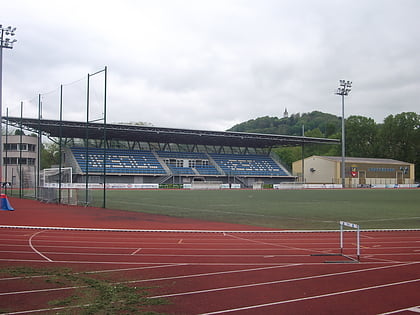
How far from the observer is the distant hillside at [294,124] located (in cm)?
13588

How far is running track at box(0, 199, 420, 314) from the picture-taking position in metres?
5.98

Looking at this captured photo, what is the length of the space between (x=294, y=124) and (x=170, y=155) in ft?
282

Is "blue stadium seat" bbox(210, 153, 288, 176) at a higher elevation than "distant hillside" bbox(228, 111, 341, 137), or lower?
lower

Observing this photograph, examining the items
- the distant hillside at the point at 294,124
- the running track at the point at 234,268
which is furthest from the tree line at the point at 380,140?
the running track at the point at 234,268

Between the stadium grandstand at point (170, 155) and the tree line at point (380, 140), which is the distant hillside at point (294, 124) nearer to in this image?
the tree line at point (380, 140)

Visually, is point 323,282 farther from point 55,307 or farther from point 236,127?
point 236,127

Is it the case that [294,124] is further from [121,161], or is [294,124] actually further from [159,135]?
[121,161]

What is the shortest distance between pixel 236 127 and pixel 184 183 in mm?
72896

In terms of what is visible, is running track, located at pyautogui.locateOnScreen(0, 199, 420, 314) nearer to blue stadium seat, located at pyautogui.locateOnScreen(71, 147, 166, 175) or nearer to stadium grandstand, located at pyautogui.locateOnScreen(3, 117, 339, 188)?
stadium grandstand, located at pyautogui.locateOnScreen(3, 117, 339, 188)

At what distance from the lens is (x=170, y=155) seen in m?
77.4

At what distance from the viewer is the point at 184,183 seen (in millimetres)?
74562

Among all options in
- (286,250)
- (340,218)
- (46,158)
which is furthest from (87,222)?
(46,158)

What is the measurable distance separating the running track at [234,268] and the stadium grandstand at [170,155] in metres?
49.3

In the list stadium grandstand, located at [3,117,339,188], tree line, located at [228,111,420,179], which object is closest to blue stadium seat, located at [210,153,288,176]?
stadium grandstand, located at [3,117,339,188]
